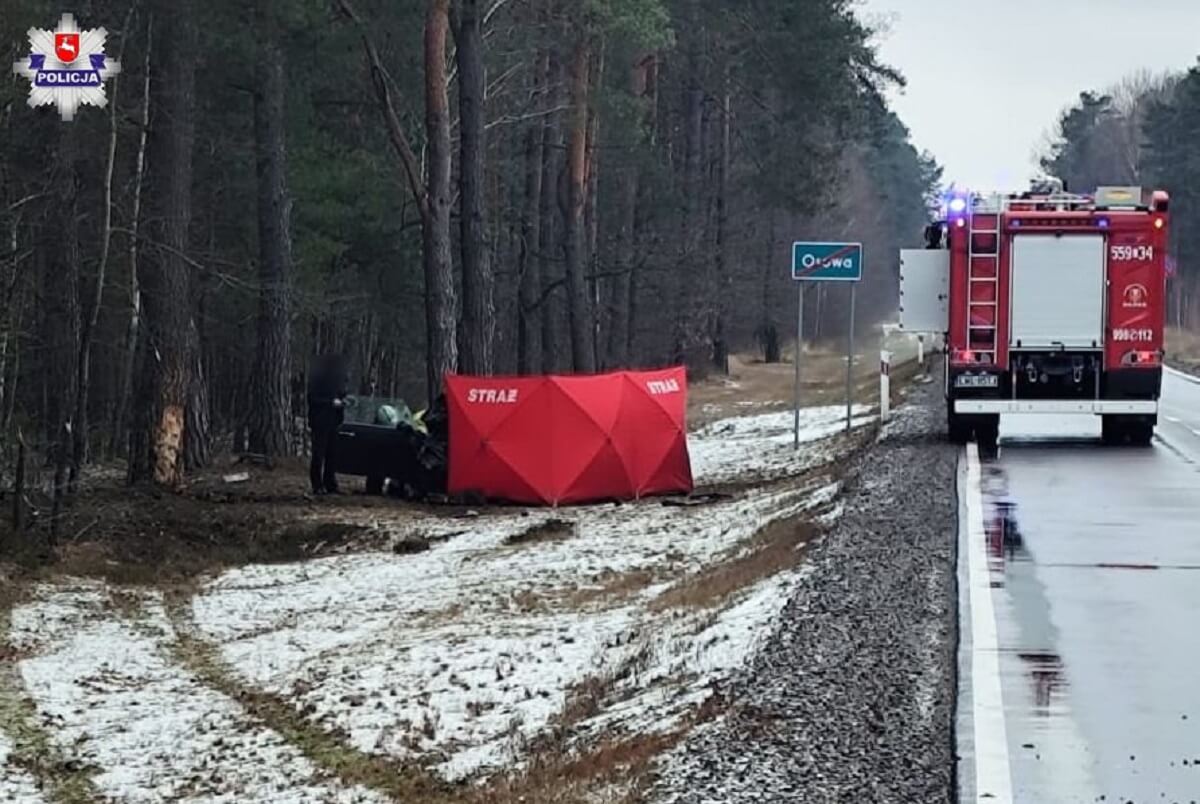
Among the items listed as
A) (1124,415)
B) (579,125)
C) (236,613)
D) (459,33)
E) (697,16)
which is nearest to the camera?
(236,613)

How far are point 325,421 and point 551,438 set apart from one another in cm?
323

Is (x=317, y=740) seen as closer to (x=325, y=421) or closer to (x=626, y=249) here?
(x=325, y=421)

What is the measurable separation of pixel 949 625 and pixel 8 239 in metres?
17.0

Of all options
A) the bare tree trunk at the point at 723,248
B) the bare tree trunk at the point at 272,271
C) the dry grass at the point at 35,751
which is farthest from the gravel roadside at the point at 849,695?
the bare tree trunk at the point at 723,248

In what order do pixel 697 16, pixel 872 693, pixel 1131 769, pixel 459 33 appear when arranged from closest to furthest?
pixel 1131 769, pixel 872 693, pixel 459 33, pixel 697 16

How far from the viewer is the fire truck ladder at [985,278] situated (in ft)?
75.6

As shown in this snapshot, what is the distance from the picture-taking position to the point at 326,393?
81.2ft

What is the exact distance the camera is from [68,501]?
69.0 feet

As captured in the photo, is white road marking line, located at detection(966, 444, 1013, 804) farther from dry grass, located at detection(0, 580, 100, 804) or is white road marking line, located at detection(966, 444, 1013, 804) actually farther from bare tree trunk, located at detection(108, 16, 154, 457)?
bare tree trunk, located at detection(108, 16, 154, 457)

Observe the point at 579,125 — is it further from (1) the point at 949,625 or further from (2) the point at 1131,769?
(2) the point at 1131,769

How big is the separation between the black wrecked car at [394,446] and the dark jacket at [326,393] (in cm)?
20

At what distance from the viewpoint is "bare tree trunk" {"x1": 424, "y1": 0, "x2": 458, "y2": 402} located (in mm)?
28516

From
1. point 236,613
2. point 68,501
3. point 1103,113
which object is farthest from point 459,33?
point 1103,113

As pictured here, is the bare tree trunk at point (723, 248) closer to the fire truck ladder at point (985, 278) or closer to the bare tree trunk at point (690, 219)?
the bare tree trunk at point (690, 219)
